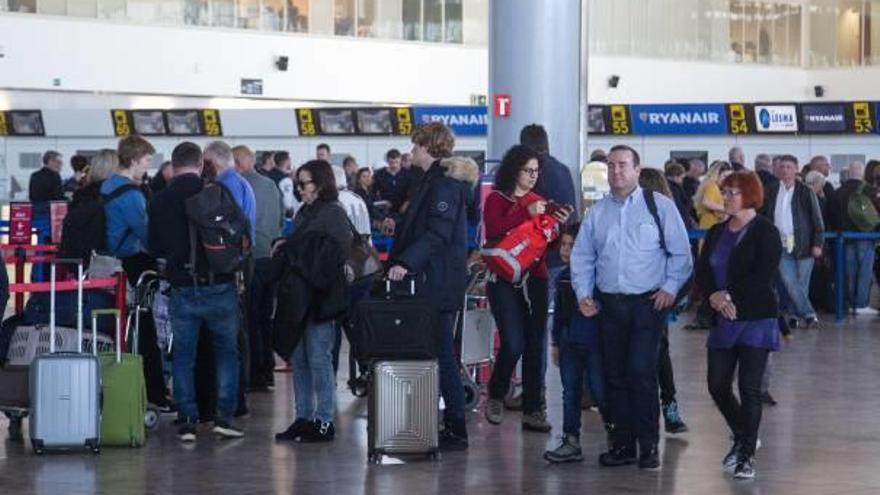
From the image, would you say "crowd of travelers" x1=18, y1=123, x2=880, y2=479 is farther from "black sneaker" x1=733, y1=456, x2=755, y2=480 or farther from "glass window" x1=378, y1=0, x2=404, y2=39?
"glass window" x1=378, y1=0, x2=404, y2=39

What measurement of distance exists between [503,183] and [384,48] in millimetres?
34685

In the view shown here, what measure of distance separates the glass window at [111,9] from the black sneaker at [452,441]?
31674 millimetres

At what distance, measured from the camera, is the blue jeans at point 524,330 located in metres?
12.1

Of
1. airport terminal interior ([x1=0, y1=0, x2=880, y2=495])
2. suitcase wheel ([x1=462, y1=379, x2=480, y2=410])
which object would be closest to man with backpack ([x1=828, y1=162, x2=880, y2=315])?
airport terminal interior ([x1=0, y1=0, x2=880, y2=495])

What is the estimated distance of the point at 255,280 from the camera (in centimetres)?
1450

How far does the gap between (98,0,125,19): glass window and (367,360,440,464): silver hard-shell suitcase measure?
1262 inches

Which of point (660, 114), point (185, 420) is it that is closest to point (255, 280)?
point (185, 420)

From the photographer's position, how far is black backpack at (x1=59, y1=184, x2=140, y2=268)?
12.5 metres

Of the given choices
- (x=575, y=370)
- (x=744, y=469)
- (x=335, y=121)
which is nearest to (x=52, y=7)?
(x=335, y=121)

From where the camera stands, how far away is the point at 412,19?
155 ft

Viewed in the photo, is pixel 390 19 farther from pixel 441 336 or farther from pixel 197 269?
pixel 441 336

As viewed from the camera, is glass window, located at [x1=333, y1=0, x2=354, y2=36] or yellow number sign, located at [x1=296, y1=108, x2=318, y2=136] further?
glass window, located at [x1=333, y1=0, x2=354, y2=36]

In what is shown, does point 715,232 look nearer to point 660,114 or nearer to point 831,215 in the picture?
point 831,215

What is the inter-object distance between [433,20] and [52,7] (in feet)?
33.8
